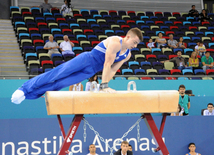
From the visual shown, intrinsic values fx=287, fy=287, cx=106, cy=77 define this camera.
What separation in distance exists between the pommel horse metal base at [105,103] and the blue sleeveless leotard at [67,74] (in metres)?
0.26

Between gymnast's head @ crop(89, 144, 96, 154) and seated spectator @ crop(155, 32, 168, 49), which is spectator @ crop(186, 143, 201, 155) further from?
seated spectator @ crop(155, 32, 168, 49)

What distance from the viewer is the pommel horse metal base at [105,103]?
134 inches

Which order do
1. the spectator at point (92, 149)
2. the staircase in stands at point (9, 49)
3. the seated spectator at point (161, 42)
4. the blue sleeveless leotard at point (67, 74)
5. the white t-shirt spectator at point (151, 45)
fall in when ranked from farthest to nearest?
1. the seated spectator at point (161, 42)
2. the white t-shirt spectator at point (151, 45)
3. the staircase in stands at point (9, 49)
4. the spectator at point (92, 149)
5. the blue sleeveless leotard at point (67, 74)

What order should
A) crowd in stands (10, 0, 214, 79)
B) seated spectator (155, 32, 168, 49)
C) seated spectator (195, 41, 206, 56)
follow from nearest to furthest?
crowd in stands (10, 0, 214, 79) < seated spectator (195, 41, 206, 56) < seated spectator (155, 32, 168, 49)

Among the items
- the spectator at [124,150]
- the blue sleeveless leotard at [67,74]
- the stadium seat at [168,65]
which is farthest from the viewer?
the stadium seat at [168,65]

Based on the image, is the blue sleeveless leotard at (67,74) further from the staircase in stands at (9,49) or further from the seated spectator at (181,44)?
the seated spectator at (181,44)

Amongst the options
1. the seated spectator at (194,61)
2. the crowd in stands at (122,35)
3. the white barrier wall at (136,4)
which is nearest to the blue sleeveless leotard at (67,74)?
the crowd in stands at (122,35)

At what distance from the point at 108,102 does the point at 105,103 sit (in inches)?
1.5

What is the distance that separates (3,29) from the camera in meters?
12.8

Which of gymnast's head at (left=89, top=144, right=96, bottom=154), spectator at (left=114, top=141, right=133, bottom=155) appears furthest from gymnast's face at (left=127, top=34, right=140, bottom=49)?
gymnast's head at (left=89, top=144, right=96, bottom=154)

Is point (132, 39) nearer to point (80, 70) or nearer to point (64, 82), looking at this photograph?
point (80, 70)

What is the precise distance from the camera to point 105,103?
3482mm

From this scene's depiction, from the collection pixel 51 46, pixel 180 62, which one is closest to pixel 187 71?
pixel 180 62

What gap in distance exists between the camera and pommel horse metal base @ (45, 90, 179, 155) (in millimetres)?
3406
